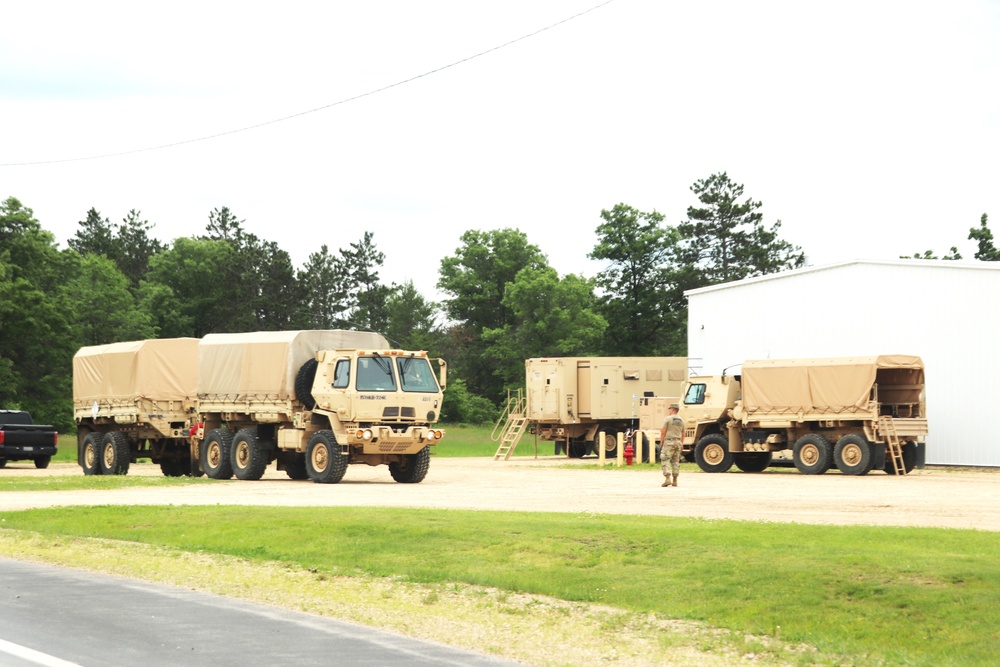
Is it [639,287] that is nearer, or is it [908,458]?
[908,458]

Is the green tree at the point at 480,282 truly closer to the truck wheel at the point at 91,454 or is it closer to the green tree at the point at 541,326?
the green tree at the point at 541,326

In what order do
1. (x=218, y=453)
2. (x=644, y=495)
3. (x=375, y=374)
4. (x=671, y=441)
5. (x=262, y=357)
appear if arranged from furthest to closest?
(x=218, y=453), (x=262, y=357), (x=375, y=374), (x=671, y=441), (x=644, y=495)

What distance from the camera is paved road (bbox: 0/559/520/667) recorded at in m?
9.79

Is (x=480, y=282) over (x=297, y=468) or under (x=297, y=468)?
over

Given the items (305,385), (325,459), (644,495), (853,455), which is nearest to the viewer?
(644,495)

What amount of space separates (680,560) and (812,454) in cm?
2510

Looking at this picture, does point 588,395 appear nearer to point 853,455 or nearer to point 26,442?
point 853,455

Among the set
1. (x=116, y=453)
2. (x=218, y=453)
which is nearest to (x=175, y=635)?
(x=218, y=453)

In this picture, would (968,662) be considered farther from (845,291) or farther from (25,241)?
(25,241)

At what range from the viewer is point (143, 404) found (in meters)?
36.0

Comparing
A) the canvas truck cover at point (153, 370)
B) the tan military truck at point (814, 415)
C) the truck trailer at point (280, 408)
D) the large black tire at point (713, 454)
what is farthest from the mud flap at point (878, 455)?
the canvas truck cover at point (153, 370)

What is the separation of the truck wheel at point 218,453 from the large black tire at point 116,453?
2.70 m

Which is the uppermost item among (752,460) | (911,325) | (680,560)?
(911,325)

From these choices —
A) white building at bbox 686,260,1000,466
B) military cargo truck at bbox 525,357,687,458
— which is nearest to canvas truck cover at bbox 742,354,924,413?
white building at bbox 686,260,1000,466
